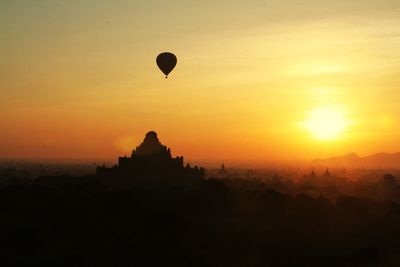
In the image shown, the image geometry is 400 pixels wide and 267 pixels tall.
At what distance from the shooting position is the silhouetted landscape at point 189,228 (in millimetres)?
43906

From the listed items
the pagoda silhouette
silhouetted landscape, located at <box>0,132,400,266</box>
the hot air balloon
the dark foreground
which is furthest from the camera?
the pagoda silhouette

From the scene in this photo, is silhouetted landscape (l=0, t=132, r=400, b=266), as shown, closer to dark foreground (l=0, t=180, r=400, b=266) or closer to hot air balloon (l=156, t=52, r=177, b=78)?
dark foreground (l=0, t=180, r=400, b=266)

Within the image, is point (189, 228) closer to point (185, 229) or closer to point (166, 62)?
point (185, 229)

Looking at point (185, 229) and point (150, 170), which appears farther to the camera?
point (150, 170)

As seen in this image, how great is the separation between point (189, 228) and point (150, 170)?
2987 centimetres

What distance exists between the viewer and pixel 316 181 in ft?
579

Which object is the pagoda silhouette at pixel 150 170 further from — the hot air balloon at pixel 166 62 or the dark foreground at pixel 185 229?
the hot air balloon at pixel 166 62

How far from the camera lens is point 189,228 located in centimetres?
5122

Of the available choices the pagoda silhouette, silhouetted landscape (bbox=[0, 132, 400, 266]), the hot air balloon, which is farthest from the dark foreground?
the hot air balloon

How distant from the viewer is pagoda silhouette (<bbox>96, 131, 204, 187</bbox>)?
79688 millimetres

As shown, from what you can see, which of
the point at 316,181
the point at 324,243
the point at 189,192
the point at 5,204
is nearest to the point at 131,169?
the point at 189,192

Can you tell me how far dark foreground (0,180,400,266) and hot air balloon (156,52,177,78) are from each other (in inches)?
585

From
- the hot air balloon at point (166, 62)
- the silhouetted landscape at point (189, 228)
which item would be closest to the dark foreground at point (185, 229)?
the silhouetted landscape at point (189, 228)

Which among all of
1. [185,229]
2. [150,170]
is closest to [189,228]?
[185,229]
